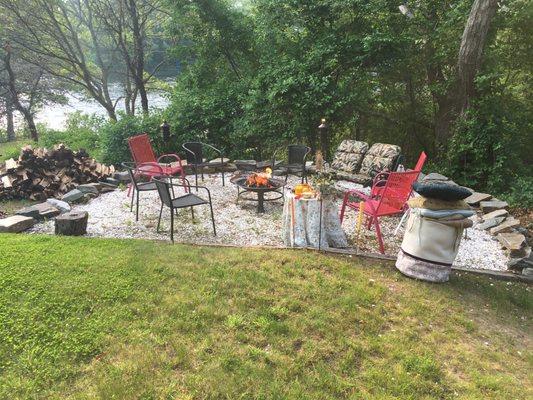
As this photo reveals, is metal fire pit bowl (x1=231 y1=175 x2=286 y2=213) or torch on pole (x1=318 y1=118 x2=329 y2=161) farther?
torch on pole (x1=318 y1=118 x2=329 y2=161)

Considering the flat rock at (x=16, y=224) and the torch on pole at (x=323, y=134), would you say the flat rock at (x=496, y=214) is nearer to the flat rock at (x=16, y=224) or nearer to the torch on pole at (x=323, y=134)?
the torch on pole at (x=323, y=134)

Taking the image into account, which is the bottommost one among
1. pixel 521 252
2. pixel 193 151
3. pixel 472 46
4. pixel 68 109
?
pixel 521 252

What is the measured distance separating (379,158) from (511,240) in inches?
99.1

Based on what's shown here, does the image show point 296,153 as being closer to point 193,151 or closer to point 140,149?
point 193,151

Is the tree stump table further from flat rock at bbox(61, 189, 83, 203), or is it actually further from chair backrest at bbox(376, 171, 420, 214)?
flat rock at bbox(61, 189, 83, 203)

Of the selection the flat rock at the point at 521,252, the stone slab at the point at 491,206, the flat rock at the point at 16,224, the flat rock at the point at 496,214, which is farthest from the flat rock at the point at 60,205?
the stone slab at the point at 491,206

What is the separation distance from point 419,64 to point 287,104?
297 centimetres

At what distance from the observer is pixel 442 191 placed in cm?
349

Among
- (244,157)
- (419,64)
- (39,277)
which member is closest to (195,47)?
(244,157)

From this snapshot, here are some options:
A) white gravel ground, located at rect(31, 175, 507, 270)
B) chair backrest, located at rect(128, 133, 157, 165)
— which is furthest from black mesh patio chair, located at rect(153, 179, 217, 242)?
chair backrest, located at rect(128, 133, 157, 165)

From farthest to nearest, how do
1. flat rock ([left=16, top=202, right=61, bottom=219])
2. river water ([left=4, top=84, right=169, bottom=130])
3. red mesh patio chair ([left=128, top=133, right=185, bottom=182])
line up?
river water ([left=4, top=84, right=169, bottom=130])
red mesh patio chair ([left=128, top=133, right=185, bottom=182])
flat rock ([left=16, top=202, right=61, bottom=219])

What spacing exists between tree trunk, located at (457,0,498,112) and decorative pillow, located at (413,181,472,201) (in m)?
4.27

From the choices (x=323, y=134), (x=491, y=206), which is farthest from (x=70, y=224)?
(x=491, y=206)

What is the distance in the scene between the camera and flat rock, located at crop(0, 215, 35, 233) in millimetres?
4574
